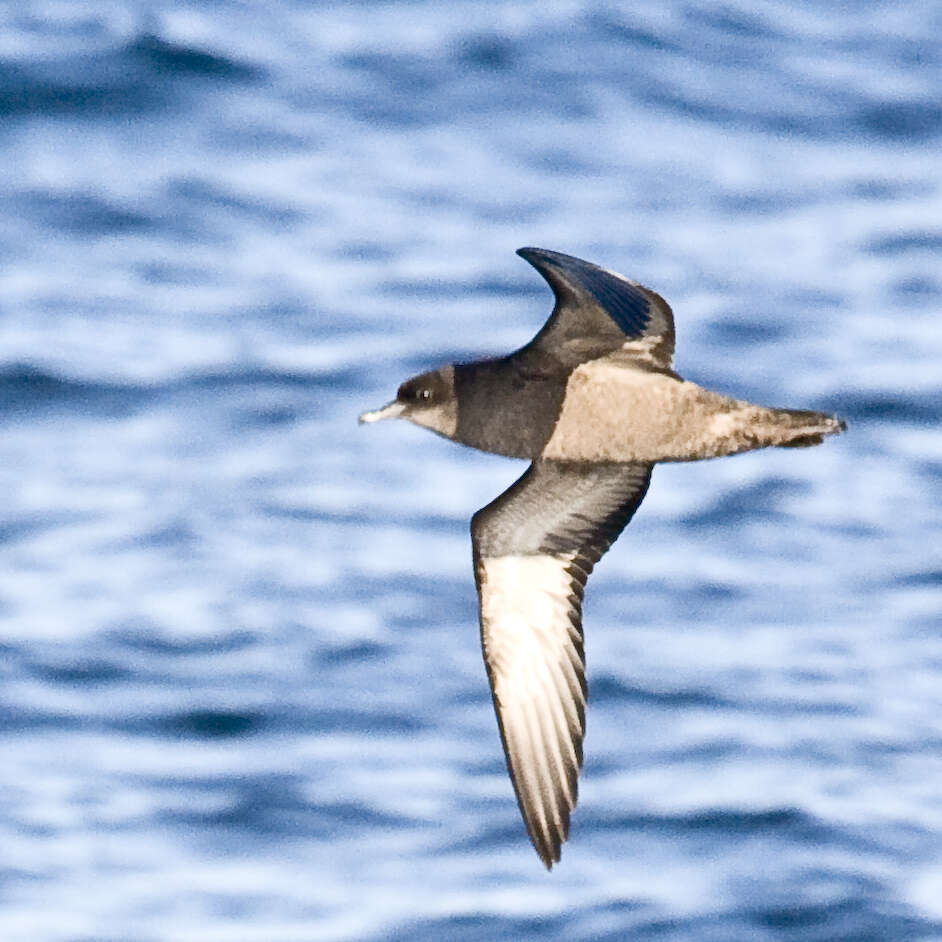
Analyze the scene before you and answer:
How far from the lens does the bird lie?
8906 mm

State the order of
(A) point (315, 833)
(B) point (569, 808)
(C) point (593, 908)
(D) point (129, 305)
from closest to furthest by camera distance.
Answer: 1. (B) point (569, 808)
2. (C) point (593, 908)
3. (A) point (315, 833)
4. (D) point (129, 305)

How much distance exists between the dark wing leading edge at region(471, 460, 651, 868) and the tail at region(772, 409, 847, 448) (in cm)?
109

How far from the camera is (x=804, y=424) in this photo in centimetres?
Answer: 888

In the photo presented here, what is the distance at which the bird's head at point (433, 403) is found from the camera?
9180mm

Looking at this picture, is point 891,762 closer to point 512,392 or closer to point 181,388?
point 181,388

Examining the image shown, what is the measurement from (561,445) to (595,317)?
494 millimetres

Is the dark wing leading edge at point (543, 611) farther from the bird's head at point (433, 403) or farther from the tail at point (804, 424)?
the tail at point (804, 424)

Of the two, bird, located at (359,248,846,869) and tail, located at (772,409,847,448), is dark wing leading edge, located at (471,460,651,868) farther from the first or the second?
tail, located at (772,409,847,448)

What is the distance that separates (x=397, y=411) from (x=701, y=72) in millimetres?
21255

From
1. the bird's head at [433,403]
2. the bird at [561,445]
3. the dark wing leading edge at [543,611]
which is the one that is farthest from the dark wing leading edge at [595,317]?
the dark wing leading edge at [543,611]

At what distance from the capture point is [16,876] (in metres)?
17.4

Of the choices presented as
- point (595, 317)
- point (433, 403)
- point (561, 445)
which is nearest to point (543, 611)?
point (561, 445)

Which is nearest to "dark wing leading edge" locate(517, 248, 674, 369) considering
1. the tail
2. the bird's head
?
the bird's head

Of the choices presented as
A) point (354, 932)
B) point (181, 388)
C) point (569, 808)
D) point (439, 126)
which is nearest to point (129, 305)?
point (181, 388)
